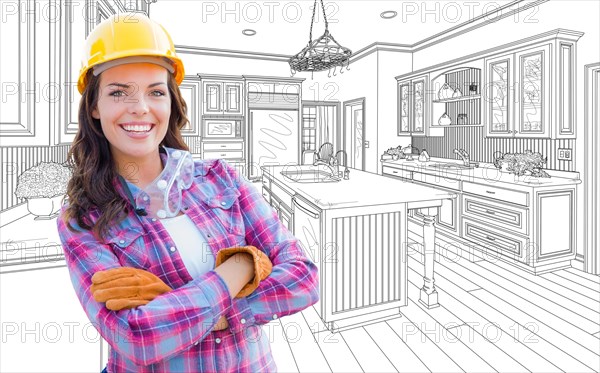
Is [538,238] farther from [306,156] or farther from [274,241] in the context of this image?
[306,156]

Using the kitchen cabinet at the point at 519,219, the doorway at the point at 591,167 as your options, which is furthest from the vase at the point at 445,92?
the doorway at the point at 591,167

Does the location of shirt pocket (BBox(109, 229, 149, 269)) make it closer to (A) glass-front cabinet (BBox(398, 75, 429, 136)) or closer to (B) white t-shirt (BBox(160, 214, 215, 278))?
(B) white t-shirt (BBox(160, 214, 215, 278))

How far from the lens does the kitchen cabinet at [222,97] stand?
22.0 feet

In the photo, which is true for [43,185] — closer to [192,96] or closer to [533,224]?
[533,224]

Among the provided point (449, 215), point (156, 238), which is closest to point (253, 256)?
point (156, 238)

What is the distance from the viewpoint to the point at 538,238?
3.36 meters

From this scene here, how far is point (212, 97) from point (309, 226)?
15.9 feet

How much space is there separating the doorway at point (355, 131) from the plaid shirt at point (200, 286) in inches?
248

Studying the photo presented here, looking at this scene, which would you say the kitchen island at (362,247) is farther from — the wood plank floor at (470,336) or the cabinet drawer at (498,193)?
the cabinet drawer at (498,193)

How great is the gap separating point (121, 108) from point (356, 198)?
191 centimetres

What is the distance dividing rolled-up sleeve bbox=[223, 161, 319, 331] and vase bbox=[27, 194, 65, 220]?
1.24m

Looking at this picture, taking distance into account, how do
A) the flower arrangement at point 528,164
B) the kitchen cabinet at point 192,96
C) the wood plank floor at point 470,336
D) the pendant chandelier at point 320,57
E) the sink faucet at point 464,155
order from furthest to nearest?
the kitchen cabinet at point 192,96, the sink faucet at point 464,155, the flower arrangement at point 528,164, the pendant chandelier at point 320,57, the wood plank floor at point 470,336

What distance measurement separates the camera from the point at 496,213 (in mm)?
3701

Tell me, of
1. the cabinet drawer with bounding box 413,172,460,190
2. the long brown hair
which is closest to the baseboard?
the long brown hair
